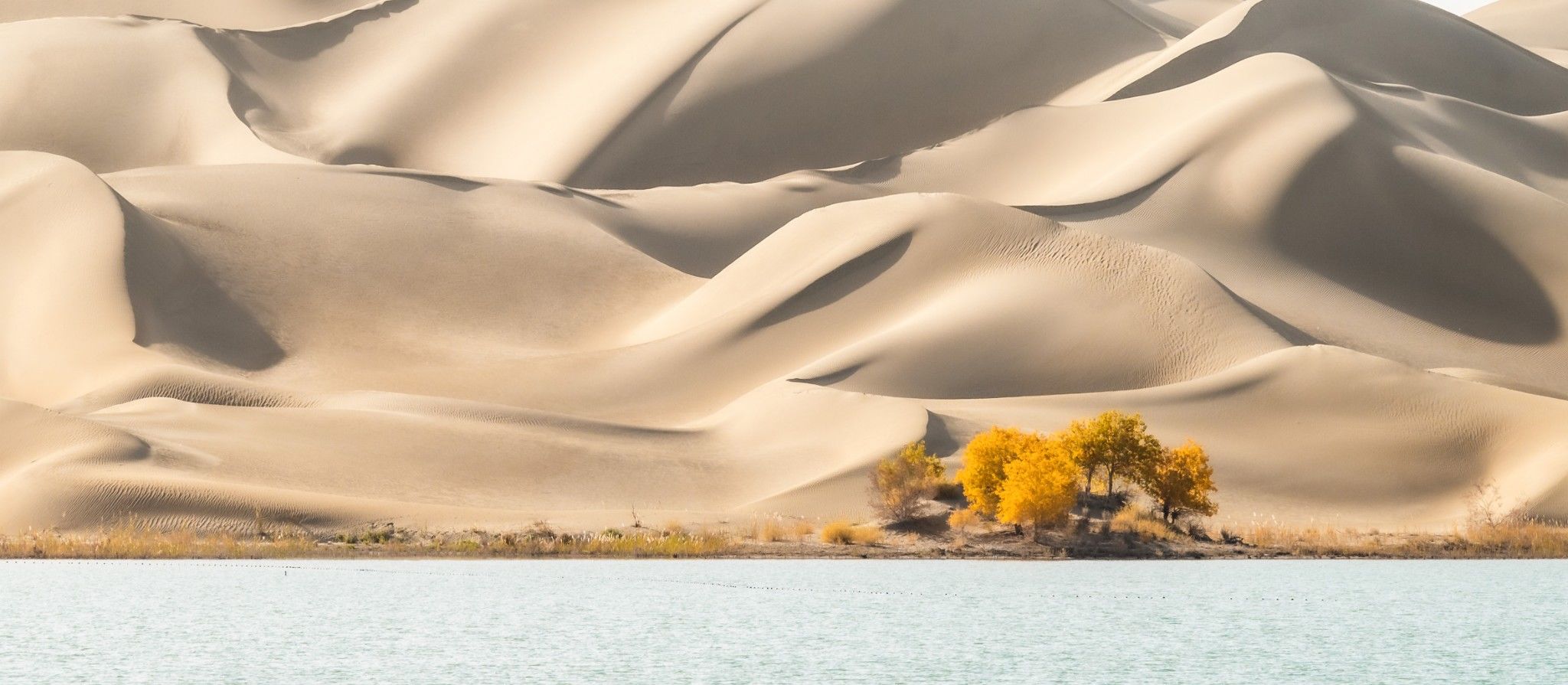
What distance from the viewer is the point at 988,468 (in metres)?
51.5

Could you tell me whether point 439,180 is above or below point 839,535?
above

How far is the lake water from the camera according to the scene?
81.2 ft

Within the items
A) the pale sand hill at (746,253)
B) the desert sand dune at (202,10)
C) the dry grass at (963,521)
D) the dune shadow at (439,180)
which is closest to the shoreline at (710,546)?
the dry grass at (963,521)

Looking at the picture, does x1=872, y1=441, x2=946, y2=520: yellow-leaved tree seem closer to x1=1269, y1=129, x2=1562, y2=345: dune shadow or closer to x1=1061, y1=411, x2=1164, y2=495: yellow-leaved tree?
x1=1061, y1=411, x2=1164, y2=495: yellow-leaved tree

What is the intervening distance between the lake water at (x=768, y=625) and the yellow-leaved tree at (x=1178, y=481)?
388 inches

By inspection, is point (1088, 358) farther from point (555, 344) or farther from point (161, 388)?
point (161, 388)

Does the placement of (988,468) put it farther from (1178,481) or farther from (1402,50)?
(1402,50)

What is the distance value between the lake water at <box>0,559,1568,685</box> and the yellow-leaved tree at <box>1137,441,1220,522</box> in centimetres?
985

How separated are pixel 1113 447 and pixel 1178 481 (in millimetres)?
2010

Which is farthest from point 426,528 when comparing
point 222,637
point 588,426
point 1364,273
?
point 1364,273

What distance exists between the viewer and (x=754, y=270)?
3462 inches

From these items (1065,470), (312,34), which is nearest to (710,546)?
(1065,470)

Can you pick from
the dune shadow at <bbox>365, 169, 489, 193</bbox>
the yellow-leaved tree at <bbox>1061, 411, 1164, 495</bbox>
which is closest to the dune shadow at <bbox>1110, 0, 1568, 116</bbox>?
the dune shadow at <bbox>365, 169, 489, 193</bbox>

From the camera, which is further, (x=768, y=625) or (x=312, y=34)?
(x=312, y=34)
